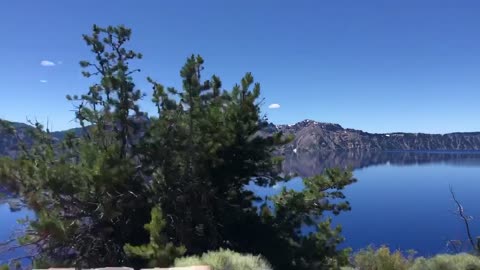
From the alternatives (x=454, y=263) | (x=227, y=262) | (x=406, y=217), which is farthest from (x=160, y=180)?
(x=406, y=217)

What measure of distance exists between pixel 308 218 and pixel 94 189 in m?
6.68

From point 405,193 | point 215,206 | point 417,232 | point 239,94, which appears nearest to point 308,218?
point 215,206

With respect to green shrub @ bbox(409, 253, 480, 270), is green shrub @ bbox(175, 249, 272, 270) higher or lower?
higher

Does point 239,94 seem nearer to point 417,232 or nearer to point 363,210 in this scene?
point 417,232

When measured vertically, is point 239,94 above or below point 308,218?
above

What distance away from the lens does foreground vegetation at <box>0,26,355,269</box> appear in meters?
10.7

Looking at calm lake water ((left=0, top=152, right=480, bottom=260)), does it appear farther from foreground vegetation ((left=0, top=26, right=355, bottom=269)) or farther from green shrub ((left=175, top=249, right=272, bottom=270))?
green shrub ((left=175, top=249, right=272, bottom=270))

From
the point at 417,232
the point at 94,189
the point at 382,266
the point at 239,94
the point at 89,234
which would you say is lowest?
the point at 417,232

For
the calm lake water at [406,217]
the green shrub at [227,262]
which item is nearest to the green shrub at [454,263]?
the green shrub at [227,262]

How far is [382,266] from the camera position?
21.2m

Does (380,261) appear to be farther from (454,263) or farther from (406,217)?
(406,217)

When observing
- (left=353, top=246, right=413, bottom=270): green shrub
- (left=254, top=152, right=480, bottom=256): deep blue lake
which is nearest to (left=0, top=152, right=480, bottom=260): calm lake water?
(left=254, top=152, right=480, bottom=256): deep blue lake

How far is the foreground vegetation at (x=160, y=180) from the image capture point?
1070 centimetres

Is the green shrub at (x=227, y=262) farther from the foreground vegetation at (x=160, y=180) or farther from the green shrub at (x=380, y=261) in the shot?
the green shrub at (x=380, y=261)
